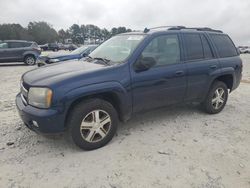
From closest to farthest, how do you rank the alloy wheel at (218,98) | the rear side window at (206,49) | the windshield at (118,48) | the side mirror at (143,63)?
1. the side mirror at (143,63)
2. the windshield at (118,48)
3. the rear side window at (206,49)
4. the alloy wheel at (218,98)

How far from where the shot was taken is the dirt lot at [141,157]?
9.74 feet

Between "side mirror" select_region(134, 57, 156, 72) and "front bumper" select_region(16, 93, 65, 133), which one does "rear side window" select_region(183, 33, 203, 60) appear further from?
"front bumper" select_region(16, 93, 65, 133)

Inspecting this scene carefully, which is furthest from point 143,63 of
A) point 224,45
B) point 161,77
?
point 224,45

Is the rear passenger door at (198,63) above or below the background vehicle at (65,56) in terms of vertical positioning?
above

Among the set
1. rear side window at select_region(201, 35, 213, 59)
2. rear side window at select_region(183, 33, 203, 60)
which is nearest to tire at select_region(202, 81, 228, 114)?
rear side window at select_region(201, 35, 213, 59)

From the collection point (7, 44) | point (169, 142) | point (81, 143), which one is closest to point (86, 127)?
point (81, 143)

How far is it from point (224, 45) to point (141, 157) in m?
3.28

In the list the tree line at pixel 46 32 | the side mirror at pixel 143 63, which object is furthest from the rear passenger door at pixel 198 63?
the tree line at pixel 46 32

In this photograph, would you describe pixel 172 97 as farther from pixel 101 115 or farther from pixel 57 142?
pixel 57 142

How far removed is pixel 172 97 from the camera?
4.38 metres

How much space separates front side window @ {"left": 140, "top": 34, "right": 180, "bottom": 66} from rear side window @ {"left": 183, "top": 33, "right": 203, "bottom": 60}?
24cm

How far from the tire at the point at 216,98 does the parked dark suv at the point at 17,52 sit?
1309cm

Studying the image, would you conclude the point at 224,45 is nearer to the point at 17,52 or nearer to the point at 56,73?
the point at 56,73

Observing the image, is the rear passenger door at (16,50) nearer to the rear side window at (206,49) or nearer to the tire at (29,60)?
the tire at (29,60)
